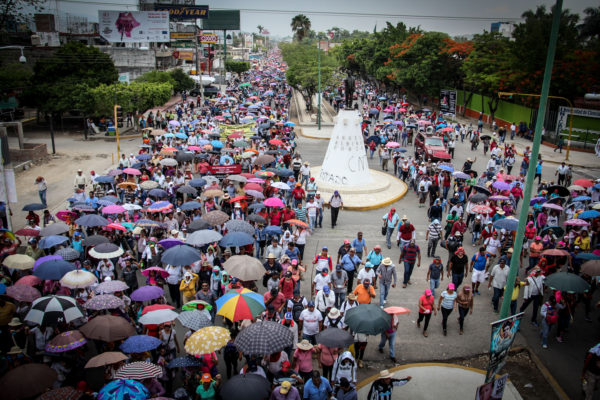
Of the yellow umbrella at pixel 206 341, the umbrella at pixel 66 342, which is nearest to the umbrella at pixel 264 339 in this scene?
the yellow umbrella at pixel 206 341

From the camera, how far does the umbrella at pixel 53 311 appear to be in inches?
299

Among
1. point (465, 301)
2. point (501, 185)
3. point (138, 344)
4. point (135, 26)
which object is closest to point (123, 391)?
point (138, 344)

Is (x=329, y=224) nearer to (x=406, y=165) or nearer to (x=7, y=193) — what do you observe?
(x=406, y=165)

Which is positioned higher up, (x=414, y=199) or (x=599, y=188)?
(x=599, y=188)

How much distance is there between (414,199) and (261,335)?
1454 cm

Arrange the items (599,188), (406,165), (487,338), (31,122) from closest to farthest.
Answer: (487,338), (599,188), (406,165), (31,122)

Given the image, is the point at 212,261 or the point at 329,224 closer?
the point at 212,261

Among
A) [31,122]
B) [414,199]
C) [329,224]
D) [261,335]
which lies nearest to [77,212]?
[329,224]

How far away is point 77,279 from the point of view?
8.84 metres

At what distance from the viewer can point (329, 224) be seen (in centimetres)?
1667

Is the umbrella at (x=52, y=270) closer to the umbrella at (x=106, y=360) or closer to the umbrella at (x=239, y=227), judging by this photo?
the umbrella at (x=106, y=360)

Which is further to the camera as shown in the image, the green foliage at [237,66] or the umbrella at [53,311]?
the green foliage at [237,66]

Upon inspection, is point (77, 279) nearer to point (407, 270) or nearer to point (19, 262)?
point (19, 262)

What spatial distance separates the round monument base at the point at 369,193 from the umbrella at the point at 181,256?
9.51 metres
